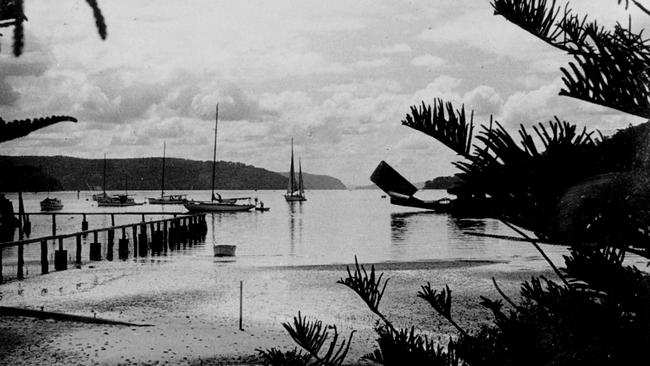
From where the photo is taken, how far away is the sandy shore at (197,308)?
444 inches

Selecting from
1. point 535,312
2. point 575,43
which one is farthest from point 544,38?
point 535,312

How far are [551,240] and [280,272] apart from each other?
27355mm

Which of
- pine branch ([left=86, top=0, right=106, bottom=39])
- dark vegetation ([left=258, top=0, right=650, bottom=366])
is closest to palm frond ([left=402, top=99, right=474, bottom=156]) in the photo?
dark vegetation ([left=258, top=0, right=650, bottom=366])

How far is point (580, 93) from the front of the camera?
89cm

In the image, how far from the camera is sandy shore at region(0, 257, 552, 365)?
11281 millimetres

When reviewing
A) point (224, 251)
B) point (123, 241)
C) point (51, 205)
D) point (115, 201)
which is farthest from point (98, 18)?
point (115, 201)

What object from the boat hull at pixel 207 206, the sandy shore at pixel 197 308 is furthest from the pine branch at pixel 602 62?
the boat hull at pixel 207 206

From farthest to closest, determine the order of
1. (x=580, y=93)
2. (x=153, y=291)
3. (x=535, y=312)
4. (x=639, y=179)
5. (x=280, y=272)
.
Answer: (x=280, y=272)
(x=153, y=291)
(x=535, y=312)
(x=580, y=93)
(x=639, y=179)

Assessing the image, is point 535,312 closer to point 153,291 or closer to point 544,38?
point 544,38

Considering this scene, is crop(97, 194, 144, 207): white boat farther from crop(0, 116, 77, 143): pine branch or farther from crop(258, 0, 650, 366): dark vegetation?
crop(258, 0, 650, 366): dark vegetation

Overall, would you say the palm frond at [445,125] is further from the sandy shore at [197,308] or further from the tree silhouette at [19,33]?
the sandy shore at [197,308]

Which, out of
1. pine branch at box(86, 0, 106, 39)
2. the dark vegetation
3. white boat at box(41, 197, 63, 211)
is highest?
pine branch at box(86, 0, 106, 39)

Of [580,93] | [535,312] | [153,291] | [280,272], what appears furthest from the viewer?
[280,272]

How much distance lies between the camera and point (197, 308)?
55.6 feet
